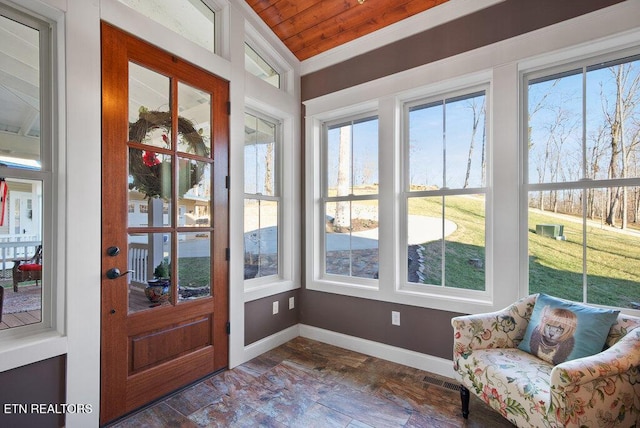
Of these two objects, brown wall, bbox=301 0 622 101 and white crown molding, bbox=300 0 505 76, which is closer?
brown wall, bbox=301 0 622 101

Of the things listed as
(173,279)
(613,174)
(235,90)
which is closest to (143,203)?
(173,279)

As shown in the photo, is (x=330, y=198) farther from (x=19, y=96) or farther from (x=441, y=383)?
(x=19, y=96)

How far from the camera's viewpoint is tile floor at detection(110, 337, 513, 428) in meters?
1.92

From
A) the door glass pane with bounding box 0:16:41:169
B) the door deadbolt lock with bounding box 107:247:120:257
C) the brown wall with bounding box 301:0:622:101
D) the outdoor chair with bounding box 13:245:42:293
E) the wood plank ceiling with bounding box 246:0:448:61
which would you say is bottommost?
the outdoor chair with bounding box 13:245:42:293

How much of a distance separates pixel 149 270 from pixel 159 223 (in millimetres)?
332

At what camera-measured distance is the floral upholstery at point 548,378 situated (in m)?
1.34

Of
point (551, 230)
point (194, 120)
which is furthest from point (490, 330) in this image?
point (194, 120)

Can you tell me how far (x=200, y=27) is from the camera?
8.27 ft

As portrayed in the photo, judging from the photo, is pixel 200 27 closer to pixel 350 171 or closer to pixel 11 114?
pixel 11 114

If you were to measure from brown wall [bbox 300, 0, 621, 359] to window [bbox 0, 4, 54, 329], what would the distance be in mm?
2217

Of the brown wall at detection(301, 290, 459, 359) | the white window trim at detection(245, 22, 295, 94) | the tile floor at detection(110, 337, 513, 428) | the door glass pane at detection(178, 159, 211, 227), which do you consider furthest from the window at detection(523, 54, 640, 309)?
the door glass pane at detection(178, 159, 211, 227)

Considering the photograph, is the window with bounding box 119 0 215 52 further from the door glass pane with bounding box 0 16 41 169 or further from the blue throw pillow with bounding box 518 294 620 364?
the blue throw pillow with bounding box 518 294 620 364

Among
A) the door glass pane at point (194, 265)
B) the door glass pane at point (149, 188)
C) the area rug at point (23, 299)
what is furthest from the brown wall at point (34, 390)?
the door glass pane at point (149, 188)

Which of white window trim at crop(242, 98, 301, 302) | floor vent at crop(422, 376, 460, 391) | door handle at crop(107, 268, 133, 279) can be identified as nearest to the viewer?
door handle at crop(107, 268, 133, 279)
